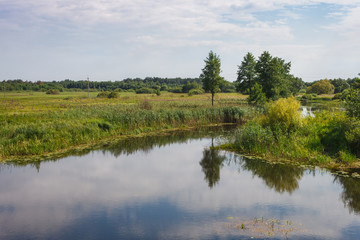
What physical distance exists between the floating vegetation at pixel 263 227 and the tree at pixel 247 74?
41.9 m

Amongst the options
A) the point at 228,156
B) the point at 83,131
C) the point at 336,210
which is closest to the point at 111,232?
the point at 336,210

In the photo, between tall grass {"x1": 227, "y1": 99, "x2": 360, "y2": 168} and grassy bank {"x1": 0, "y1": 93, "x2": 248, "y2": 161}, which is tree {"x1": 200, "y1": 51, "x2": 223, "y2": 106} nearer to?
grassy bank {"x1": 0, "y1": 93, "x2": 248, "y2": 161}

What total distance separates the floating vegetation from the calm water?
1.1 inches

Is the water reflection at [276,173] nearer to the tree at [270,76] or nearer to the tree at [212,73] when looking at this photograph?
the tree at [212,73]

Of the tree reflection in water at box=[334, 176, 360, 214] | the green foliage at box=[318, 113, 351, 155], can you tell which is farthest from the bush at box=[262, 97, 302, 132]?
the tree reflection in water at box=[334, 176, 360, 214]

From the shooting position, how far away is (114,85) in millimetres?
128125

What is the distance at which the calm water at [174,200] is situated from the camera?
316 inches

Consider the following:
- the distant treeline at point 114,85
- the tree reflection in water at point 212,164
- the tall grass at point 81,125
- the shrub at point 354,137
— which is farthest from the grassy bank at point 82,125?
the shrub at point 354,137

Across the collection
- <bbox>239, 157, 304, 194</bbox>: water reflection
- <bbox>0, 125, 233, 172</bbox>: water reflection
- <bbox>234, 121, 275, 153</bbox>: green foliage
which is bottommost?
<bbox>239, 157, 304, 194</bbox>: water reflection

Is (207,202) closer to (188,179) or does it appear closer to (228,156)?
(188,179)

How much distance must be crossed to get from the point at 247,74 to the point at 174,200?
42302 mm

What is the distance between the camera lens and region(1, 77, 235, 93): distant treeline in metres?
96.3

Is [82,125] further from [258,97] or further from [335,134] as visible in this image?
[258,97]

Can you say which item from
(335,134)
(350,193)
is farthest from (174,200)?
(335,134)
